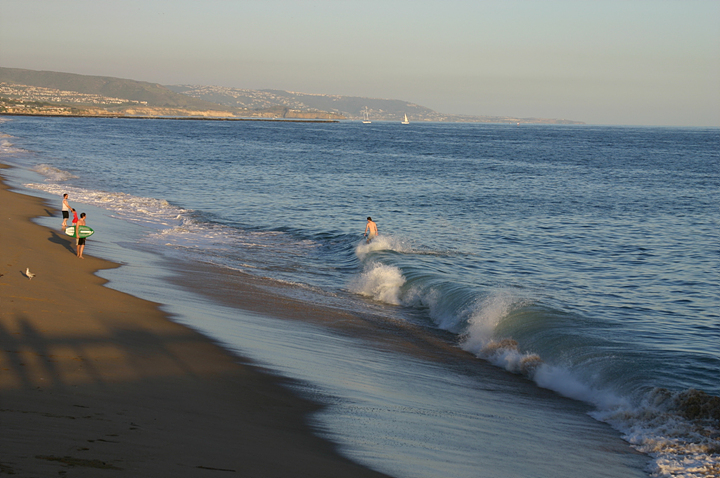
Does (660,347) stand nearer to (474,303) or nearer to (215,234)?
(474,303)

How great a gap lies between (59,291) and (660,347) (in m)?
11.5

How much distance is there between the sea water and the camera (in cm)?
692

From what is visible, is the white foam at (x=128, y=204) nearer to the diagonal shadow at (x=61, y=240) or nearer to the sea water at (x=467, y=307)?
the sea water at (x=467, y=307)

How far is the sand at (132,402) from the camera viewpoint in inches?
192

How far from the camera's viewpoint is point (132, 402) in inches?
244

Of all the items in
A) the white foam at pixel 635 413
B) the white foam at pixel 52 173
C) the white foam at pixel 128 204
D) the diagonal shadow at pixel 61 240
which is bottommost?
the white foam at pixel 635 413

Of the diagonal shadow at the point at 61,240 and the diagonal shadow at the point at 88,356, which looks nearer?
the diagonal shadow at the point at 88,356

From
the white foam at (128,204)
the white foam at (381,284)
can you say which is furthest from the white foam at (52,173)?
the white foam at (381,284)

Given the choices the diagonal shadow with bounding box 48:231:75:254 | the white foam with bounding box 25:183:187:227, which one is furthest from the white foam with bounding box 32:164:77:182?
the diagonal shadow with bounding box 48:231:75:254

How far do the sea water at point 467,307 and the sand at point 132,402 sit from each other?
582 millimetres

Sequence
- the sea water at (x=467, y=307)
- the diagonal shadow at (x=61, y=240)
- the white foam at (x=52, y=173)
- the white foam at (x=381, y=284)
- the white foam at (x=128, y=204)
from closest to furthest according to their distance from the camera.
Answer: the sea water at (x=467, y=307), the white foam at (x=381, y=284), the diagonal shadow at (x=61, y=240), the white foam at (x=128, y=204), the white foam at (x=52, y=173)

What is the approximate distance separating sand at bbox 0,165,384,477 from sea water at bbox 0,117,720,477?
582 mm

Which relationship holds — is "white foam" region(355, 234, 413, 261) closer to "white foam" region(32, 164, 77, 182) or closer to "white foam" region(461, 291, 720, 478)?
"white foam" region(461, 291, 720, 478)

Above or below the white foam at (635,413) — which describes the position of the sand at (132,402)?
above
